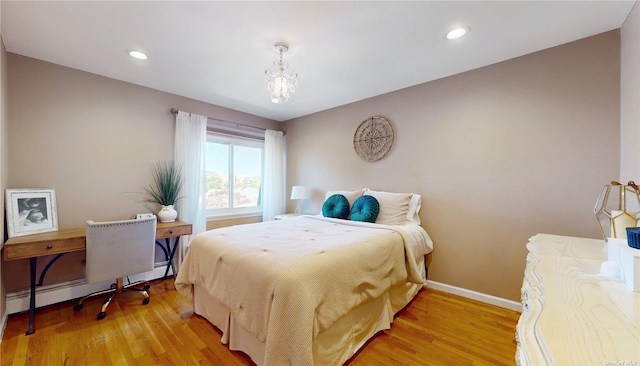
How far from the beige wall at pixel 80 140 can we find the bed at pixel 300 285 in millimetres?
1477

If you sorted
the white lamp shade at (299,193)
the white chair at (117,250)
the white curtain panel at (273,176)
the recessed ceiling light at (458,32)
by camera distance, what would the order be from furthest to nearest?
the white curtain panel at (273,176)
the white lamp shade at (299,193)
the white chair at (117,250)
the recessed ceiling light at (458,32)

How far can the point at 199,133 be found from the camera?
11.2 feet

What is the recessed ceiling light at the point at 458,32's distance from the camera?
188 centimetres

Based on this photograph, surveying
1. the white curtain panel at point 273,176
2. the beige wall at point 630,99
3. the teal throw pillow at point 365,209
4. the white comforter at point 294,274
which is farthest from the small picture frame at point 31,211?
the beige wall at point 630,99

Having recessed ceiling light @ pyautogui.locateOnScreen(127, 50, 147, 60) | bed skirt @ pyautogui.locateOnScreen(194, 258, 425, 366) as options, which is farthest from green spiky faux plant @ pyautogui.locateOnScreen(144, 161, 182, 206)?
bed skirt @ pyautogui.locateOnScreen(194, 258, 425, 366)

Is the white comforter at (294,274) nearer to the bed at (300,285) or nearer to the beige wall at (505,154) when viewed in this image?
the bed at (300,285)

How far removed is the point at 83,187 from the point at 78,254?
0.71m

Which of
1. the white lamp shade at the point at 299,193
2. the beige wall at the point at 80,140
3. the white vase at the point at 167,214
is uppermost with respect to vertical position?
the beige wall at the point at 80,140

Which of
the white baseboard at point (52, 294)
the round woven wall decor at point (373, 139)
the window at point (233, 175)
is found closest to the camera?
the white baseboard at point (52, 294)

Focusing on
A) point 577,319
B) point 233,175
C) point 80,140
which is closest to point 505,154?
point 577,319

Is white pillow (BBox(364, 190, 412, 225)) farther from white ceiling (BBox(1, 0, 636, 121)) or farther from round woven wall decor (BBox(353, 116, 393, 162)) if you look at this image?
white ceiling (BBox(1, 0, 636, 121))

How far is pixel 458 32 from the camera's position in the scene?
191 centimetres

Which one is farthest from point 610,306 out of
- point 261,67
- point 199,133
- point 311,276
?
point 199,133

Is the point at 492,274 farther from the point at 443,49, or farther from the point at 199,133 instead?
the point at 199,133
